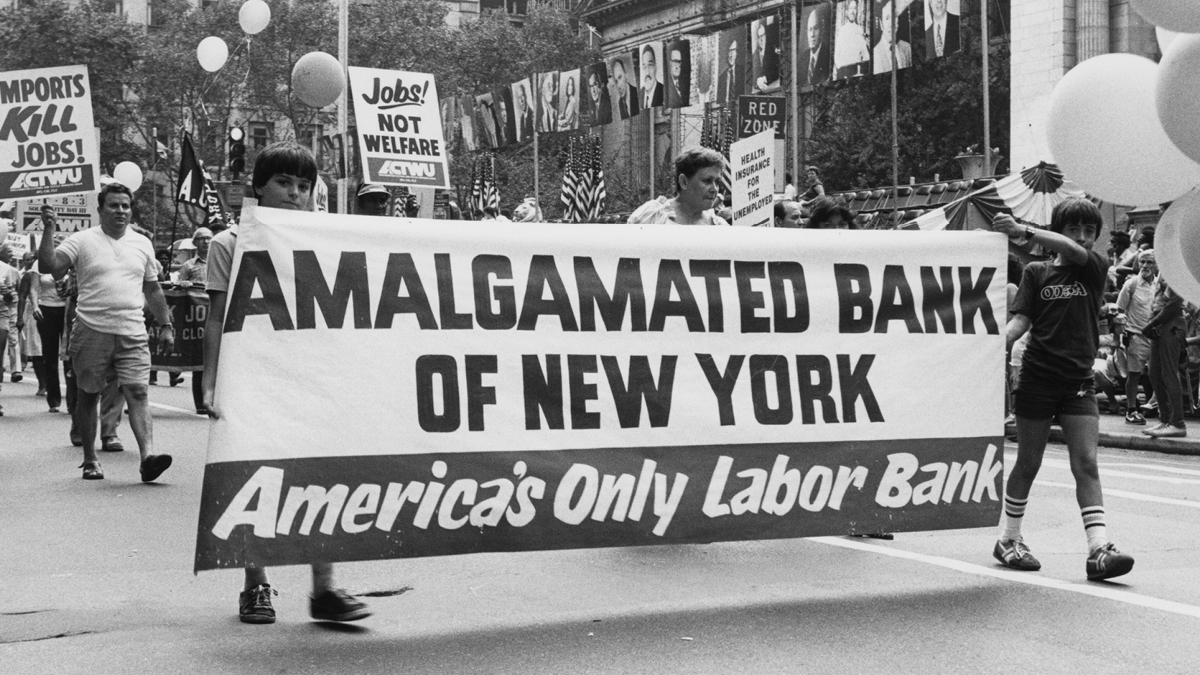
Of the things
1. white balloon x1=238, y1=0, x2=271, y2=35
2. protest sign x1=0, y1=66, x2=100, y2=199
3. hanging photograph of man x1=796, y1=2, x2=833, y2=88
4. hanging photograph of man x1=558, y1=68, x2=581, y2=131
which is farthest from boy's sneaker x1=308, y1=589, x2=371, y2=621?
hanging photograph of man x1=558, y1=68, x2=581, y2=131

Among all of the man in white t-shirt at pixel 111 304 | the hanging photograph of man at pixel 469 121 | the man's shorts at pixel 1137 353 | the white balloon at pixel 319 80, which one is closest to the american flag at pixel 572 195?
the white balloon at pixel 319 80

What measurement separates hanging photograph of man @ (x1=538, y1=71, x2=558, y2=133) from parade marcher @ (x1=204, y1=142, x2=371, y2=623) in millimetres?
35411

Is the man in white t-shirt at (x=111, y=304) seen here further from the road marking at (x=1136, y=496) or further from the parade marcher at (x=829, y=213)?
the road marking at (x=1136, y=496)

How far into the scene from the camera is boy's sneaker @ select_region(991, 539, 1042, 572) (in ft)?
23.3

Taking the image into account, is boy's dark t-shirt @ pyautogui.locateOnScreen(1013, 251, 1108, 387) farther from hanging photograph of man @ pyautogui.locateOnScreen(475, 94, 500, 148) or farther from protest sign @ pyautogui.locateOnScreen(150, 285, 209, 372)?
hanging photograph of man @ pyautogui.locateOnScreen(475, 94, 500, 148)

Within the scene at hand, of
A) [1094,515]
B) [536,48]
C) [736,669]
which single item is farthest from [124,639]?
[536,48]

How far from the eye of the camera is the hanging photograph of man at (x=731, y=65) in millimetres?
35750

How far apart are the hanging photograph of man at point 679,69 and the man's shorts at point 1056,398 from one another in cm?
3116

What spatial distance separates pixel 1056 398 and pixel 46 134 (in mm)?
10624

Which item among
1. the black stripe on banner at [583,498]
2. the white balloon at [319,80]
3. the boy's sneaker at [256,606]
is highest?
the white balloon at [319,80]

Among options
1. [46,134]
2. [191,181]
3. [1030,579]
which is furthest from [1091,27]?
[1030,579]

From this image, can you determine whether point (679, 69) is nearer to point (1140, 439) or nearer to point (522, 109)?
point (522, 109)

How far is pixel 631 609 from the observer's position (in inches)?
244

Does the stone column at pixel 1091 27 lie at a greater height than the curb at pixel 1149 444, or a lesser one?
greater
